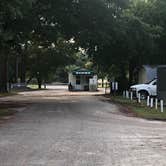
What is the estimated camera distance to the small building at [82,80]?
89250 millimetres

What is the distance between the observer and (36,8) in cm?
3588

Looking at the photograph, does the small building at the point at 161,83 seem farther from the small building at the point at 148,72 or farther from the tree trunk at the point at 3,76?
the tree trunk at the point at 3,76

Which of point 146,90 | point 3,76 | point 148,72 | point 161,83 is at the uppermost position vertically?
point 148,72

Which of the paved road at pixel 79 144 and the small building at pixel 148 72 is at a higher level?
the small building at pixel 148 72

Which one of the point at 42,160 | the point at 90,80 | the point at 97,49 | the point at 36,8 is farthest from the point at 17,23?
the point at 90,80

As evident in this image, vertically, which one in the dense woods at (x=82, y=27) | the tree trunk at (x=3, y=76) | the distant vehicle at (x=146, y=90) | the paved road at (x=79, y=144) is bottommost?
the paved road at (x=79, y=144)

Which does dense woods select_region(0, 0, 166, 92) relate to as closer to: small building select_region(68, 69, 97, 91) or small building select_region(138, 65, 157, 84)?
small building select_region(138, 65, 157, 84)

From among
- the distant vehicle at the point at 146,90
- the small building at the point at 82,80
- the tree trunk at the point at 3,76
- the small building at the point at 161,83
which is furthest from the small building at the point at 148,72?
the small building at the point at 82,80

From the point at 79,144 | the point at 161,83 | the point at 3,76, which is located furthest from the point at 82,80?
the point at 79,144

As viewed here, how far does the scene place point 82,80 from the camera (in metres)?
91.3

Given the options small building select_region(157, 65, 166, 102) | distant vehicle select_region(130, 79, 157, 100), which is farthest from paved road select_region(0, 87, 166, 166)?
distant vehicle select_region(130, 79, 157, 100)

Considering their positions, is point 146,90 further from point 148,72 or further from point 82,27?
point 148,72

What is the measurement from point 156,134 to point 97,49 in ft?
96.5

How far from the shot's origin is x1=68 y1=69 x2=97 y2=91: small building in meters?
89.2
